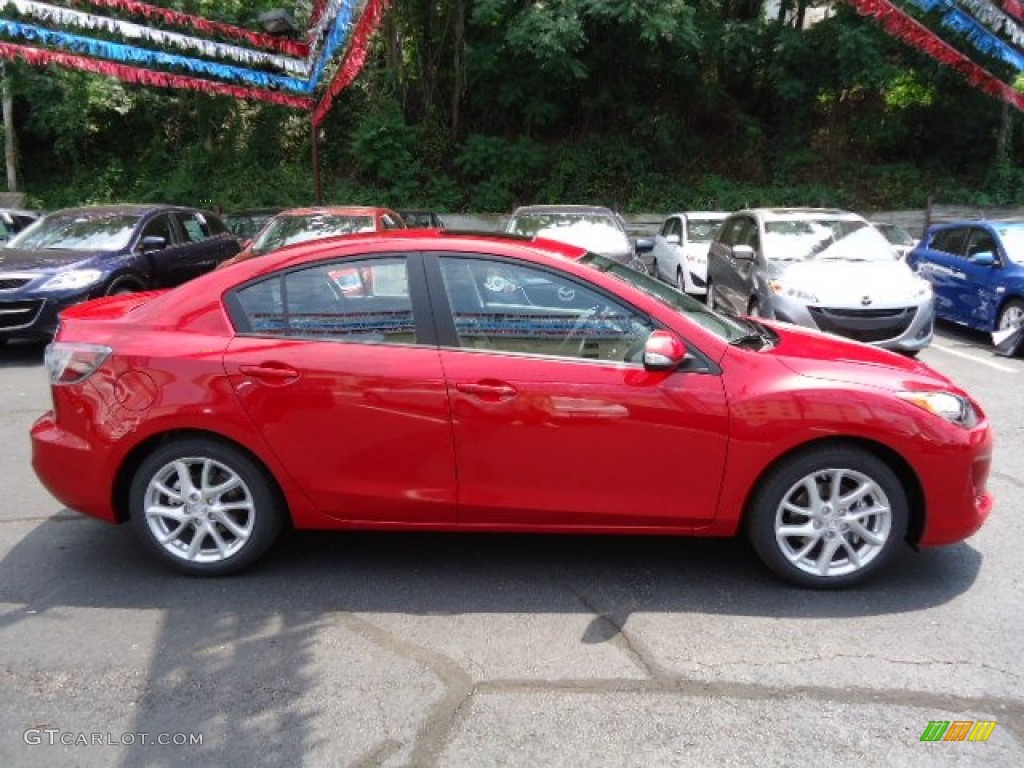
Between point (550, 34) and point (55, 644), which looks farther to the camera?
point (550, 34)

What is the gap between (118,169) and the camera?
21.5 metres

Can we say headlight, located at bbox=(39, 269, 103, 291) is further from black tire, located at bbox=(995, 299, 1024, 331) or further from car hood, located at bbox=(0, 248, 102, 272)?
black tire, located at bbox=(995, 299, 1024, 331)

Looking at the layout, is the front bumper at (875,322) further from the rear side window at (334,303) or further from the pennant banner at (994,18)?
the pennant banner at (994,18)

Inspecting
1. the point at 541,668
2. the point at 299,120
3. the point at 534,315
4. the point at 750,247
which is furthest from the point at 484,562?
the point at 299,120

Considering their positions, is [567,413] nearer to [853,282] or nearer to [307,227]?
[853,282]

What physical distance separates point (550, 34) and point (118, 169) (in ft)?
39.3

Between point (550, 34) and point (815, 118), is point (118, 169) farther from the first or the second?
point (815, 118)

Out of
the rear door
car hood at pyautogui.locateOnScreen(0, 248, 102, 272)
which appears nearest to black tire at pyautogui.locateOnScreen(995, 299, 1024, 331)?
the rear door

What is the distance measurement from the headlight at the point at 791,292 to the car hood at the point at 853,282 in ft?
0.04

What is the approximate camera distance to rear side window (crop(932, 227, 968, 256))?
1080cm

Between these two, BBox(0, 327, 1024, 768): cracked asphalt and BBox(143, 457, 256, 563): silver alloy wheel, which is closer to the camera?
BBox(0, 327, 1024, 768): cracked asphalt

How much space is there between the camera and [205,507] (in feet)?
12.6

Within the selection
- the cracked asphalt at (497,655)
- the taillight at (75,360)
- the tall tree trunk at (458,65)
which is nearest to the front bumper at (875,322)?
the cracked asphalt at (497,655)

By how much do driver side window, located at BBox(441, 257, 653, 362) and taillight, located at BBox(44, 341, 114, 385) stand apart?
165cm
